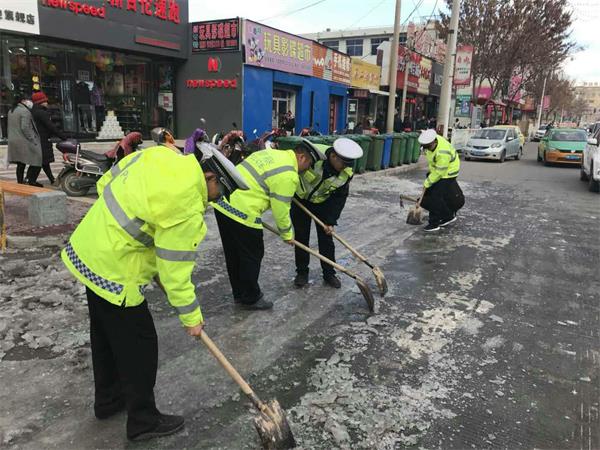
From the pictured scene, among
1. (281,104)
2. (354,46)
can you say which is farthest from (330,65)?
(354,46)

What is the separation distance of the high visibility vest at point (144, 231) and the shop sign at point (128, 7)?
1110 centimetres

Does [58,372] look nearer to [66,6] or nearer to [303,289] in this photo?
[303,289]

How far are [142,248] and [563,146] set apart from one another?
18.6 meters

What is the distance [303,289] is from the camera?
480 centimetres

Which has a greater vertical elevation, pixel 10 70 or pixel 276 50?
pixel 276 50

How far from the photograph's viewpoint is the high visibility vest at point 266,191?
376 cm

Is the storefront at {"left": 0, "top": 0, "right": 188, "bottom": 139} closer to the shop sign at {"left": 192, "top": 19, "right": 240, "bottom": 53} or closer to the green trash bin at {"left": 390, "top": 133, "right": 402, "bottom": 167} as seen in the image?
the shop sign at {"left": 192, "top": 19, "right": 240, "bottom": 53}

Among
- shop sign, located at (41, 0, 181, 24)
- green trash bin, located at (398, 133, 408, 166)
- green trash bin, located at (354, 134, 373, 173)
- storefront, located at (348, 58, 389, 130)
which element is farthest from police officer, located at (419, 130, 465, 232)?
storefront, located at (348, 58, 389, 130)

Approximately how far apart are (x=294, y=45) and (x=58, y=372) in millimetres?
16801

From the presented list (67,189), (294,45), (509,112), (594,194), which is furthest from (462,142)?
(509,112)

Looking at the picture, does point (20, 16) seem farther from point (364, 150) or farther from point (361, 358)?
point (361, 358)

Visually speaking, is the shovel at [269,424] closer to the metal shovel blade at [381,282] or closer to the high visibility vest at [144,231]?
the high visibility vest at [144,231]

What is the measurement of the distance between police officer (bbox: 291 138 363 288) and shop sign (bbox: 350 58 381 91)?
1954 centimetres

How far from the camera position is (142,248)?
2254 millimetres
